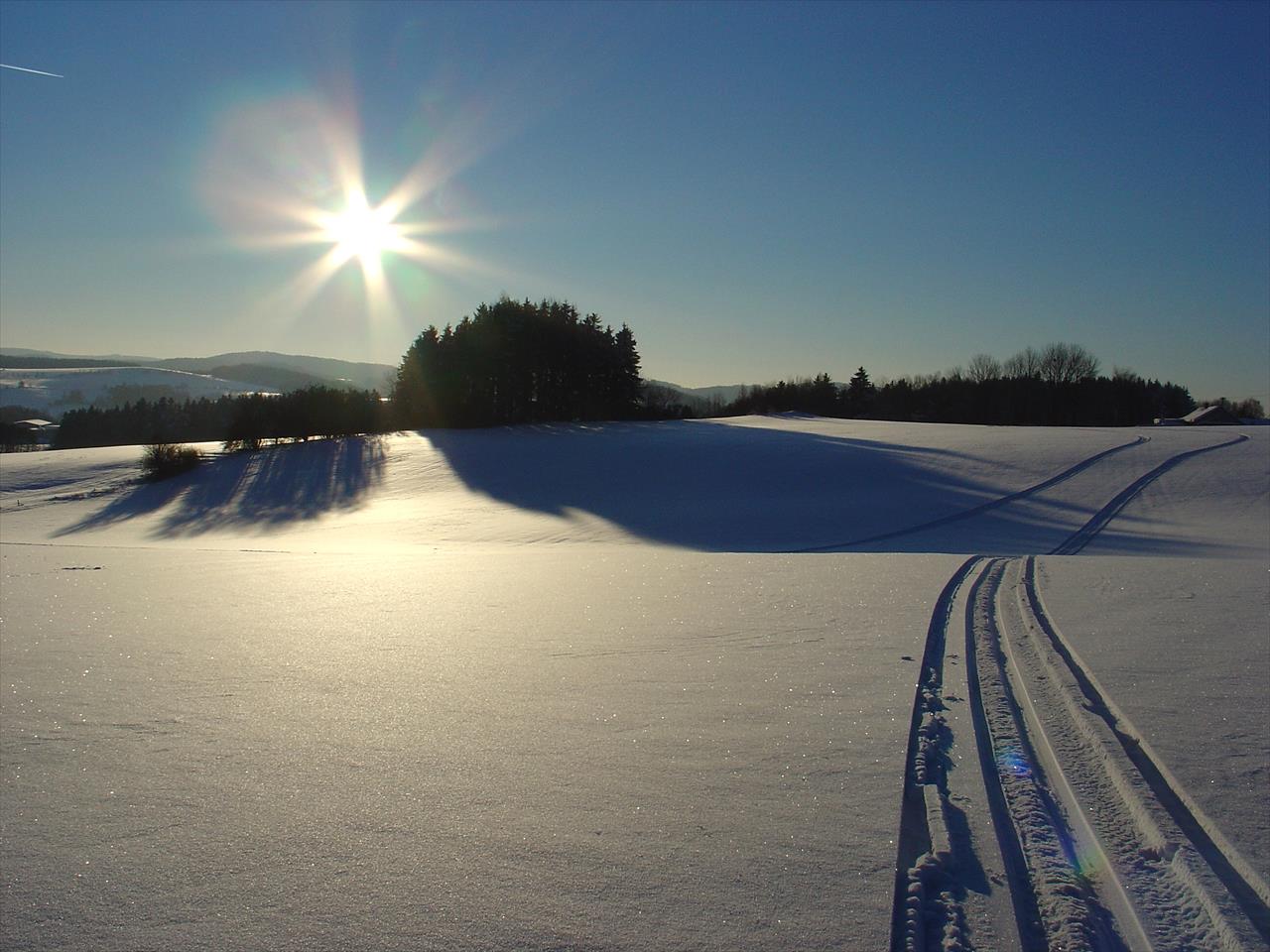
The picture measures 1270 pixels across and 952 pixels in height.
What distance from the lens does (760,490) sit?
2661cm

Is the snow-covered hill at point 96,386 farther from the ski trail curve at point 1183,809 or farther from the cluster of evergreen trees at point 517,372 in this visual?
the ski trail curve at point 1183,809

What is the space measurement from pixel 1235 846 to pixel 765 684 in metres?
2.60

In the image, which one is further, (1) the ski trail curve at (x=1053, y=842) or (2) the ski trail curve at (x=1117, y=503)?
(2) the ski trail curve at (x=1117, y=503)

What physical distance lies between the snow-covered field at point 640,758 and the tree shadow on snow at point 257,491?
17.3 m

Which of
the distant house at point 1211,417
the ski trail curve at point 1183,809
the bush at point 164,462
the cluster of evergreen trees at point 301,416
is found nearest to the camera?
the ski trail curve at point 1183,809

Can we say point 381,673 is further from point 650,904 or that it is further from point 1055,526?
point 1055,526

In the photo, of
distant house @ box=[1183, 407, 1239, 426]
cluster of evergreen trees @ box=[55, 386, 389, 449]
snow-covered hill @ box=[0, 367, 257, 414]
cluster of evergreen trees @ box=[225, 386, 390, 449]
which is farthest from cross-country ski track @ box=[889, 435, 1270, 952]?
snow-covered hill @ box=[0, 367, 257, 414]

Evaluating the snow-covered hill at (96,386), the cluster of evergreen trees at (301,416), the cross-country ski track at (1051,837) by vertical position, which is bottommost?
the cross-country ski track at (1051,837)

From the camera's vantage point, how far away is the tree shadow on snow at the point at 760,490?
19.8 meters

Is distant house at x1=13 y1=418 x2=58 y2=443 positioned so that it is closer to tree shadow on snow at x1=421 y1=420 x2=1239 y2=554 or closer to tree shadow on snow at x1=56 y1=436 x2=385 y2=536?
tree shadow on snow at x1=56 y1=436 x2=385 y2=536

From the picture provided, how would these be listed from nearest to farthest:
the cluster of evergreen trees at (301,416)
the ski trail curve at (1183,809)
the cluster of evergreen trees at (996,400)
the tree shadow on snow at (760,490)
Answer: the ski trail curve at (1183,809) < the tree shadow on snow at (760,490) < the cluster of evergreen trees at (301,416) < the cluster of evergreen trees at (996,400)

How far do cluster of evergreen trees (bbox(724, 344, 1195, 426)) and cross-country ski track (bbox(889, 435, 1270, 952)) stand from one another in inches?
2889

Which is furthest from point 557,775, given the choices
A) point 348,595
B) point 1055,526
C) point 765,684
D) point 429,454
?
point 429,454

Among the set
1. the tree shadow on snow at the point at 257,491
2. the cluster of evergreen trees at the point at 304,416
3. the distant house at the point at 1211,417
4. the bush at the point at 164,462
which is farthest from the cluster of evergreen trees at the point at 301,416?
the distant house at the point at 1211,417
